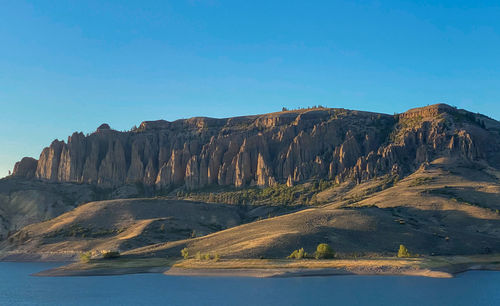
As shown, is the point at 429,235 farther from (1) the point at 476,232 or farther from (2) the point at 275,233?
(2) the point at 275,233

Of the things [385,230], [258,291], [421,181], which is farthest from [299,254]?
[421,181]

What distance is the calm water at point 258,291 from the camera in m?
79.9

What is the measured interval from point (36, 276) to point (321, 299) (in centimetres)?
7511

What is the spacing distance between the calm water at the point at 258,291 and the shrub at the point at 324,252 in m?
14.2

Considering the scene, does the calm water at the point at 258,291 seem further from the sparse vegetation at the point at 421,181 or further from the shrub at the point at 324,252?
the sparse vegetation at the point at 421,181

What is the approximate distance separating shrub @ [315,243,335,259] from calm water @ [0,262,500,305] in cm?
1416

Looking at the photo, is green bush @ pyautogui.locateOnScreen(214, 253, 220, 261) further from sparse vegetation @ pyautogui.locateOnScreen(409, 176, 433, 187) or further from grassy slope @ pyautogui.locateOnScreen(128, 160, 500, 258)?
sparse vegetation @ pyautogui.locateOnScreen(409, 176, 433, 187)

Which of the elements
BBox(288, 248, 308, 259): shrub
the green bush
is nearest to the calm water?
the green bush

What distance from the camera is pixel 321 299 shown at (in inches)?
3159

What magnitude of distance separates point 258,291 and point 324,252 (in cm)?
3372

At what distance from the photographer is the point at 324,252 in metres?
120

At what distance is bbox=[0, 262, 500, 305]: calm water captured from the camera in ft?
262

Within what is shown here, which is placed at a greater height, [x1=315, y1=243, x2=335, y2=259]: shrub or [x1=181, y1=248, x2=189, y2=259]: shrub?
[x1=315, y1=243, x2=335, y2=259]: shrub

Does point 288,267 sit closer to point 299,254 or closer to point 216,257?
point 299,254
